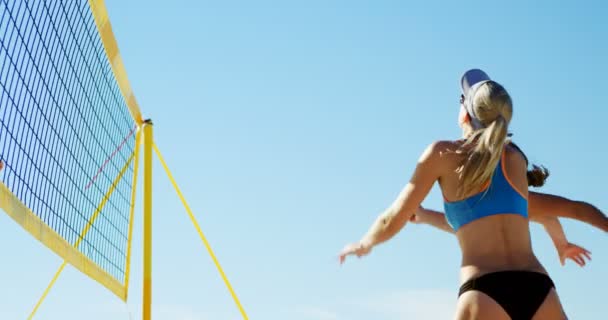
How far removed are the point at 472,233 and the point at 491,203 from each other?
14 centimetres

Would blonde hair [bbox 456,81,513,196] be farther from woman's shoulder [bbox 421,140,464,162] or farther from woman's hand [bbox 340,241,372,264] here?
woman's hand [bbox 340,241,372,264]

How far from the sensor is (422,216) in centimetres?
434

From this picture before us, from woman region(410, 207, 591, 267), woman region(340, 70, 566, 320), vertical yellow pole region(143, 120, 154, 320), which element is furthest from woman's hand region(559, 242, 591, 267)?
vertical yellow pole region(143, 120, 154, 320)

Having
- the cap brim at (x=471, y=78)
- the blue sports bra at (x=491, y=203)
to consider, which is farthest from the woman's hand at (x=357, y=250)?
the cap brim at (x=471, y=78)

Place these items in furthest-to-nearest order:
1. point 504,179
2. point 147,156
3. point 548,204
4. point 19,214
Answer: point 147,156, point 19,214, point 548,204, point 504,179

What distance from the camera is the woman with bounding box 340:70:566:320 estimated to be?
347 cm

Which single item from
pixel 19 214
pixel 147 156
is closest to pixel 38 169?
pixel 19 214

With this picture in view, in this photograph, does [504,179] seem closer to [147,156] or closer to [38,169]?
[38,169]

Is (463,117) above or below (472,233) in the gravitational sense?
above

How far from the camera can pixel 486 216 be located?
3.61m

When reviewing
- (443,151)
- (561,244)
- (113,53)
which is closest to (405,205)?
(443,151)

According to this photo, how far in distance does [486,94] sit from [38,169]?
11.1ft

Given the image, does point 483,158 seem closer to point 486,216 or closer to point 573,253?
point 486,216

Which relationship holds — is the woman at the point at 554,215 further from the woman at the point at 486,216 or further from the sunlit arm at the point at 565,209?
the woman at the point at 486,216
